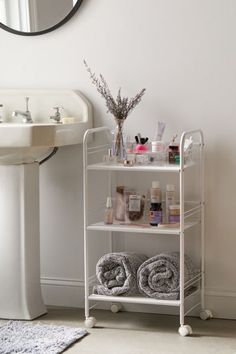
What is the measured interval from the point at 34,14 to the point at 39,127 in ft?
2.39

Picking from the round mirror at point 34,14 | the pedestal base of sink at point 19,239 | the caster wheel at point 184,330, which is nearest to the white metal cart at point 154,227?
the caster wheel at point 184,330

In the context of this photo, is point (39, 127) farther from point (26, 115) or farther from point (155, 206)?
point (155, 206)

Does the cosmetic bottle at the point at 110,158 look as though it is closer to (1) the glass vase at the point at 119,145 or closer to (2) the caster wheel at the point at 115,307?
(1) the glass vase at the point at 119,145

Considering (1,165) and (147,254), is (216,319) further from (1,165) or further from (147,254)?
(1,165)

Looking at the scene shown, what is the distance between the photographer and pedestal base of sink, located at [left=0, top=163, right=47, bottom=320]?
3629mm

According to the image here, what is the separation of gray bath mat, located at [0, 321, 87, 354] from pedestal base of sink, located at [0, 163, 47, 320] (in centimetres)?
11

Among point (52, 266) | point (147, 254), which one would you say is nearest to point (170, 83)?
point (147, 254)

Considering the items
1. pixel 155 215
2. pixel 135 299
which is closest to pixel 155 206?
pixel 155 215

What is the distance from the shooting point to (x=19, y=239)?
3.65 meters

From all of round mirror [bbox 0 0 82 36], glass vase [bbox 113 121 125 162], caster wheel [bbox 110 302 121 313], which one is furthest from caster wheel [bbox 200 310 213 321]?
round mirror [bbox 0 0 82 36]

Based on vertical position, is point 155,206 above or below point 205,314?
above

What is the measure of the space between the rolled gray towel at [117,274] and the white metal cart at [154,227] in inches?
1.3

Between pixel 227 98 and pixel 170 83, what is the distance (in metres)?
0.28

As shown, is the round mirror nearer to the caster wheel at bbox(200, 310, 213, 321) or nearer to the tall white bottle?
the tall white bottle
